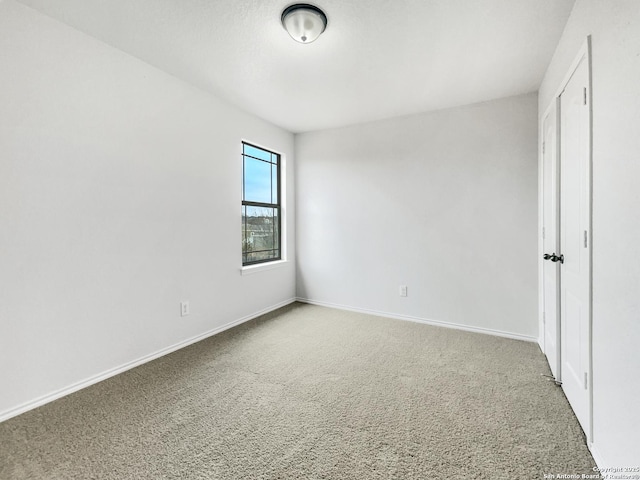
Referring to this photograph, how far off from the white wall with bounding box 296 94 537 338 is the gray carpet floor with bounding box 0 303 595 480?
75cm

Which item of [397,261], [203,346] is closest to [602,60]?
[397,261]

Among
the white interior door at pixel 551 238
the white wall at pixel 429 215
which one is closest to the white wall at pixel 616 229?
the white interior door at pixel 551 238

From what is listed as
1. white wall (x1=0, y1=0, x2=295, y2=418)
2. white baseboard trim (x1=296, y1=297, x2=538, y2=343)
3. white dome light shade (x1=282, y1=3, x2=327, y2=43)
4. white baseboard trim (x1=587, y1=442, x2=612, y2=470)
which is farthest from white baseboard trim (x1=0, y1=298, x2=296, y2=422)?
white baseboard trim (x1=587, y1=442, x2=612, y2=470)

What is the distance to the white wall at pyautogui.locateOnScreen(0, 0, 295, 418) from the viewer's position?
5.81 ft

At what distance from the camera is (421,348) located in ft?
8.97

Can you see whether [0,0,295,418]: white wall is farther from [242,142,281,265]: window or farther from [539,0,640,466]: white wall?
[539,0,640,466]: white wall

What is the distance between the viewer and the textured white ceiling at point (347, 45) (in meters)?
1.78

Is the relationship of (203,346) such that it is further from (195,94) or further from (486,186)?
(486,186)

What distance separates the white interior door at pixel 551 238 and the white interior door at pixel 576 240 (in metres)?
0.08

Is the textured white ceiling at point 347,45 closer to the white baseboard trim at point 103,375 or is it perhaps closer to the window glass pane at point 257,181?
the window glass pane at point 257,181

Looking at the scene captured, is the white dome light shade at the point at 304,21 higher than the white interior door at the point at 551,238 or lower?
higher

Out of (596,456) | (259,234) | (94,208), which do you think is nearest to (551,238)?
(596,456)

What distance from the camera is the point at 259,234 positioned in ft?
12.6

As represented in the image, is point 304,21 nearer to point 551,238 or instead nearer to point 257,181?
point 257,181
